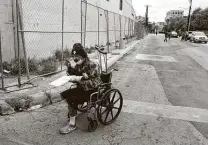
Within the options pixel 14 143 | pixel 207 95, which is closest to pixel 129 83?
pixel 207 95

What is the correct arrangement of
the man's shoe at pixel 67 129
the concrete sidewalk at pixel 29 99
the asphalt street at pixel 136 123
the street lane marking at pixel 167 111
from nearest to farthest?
the asphalt street at pixel 136 123 → the man's shoe at pixel 67 129 → the concrete sidewalk at pixel 29 99 → the street lane marking at pixel 167 111

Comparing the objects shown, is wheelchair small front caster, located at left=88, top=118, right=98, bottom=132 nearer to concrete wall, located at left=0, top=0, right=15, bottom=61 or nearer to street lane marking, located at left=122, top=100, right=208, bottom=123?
street lane marking, located at left=122, top=100, right=208, bottom=123

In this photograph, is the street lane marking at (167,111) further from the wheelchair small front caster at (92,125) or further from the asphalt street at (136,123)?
the wheelchair small front caster at (92,125)

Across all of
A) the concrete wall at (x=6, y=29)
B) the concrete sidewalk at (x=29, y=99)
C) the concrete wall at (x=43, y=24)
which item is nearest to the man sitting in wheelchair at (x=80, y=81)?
the concrete sidewalk at (x=29, y=99)

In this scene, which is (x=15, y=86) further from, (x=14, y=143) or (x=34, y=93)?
(x=14, y=143)

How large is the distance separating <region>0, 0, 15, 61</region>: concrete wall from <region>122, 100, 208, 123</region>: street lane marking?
4173 mm

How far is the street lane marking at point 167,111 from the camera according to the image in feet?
16.0

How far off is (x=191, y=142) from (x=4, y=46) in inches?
239

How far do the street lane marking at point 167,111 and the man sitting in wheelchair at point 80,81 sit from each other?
1419 mm

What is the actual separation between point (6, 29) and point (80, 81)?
4.66 m

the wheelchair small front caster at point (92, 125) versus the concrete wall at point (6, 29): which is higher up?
the concrete wall at point (6, 29)

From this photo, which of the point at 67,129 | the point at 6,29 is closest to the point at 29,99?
the point at 67,129

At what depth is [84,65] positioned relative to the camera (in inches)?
151

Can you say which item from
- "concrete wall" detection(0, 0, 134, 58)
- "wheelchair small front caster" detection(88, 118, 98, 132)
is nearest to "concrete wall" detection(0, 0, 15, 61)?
"concrete wall" detection(0, 0, 134, 58)
